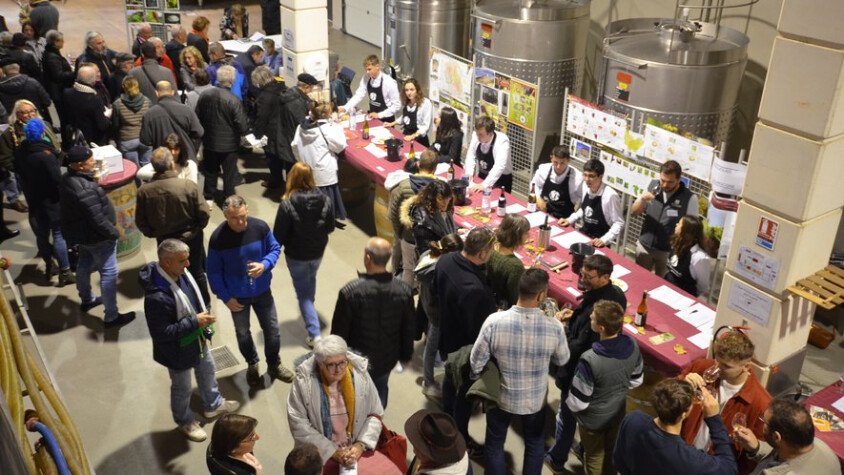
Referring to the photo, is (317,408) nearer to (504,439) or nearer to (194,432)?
(504,439)

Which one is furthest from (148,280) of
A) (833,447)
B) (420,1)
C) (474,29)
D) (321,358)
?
(420,1)

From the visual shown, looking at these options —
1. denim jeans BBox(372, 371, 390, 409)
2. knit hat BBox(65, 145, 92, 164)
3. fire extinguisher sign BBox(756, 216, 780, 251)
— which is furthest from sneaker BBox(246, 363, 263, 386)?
fire extinguisher sign BBox(756, 216, 780, 251)

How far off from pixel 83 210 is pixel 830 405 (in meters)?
6.04

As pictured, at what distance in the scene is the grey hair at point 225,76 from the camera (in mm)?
8961

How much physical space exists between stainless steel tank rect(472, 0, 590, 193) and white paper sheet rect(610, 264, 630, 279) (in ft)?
11.4

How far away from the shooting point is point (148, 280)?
505 cm

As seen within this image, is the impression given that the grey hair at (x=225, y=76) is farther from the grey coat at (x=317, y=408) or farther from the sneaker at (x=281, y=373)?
the grey coat at (x=317, y=408)

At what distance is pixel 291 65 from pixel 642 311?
21.8 ft

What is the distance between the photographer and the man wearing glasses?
5000 millimetres

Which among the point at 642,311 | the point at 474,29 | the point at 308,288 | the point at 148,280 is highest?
the point at 474,29

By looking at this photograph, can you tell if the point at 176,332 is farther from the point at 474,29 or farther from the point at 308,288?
the point at 474,29

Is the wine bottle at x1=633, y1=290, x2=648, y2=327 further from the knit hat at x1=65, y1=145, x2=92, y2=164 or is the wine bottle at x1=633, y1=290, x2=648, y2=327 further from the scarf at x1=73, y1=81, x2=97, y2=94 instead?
the scarf at x1=73, y1=81, x2=97, y2=94

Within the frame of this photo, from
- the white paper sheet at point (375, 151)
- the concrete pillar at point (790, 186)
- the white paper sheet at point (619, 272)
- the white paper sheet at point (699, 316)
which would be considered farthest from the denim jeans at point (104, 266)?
the concrete pillar at point (790, 186)

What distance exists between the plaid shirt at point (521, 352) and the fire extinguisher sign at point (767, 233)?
4.69ft
